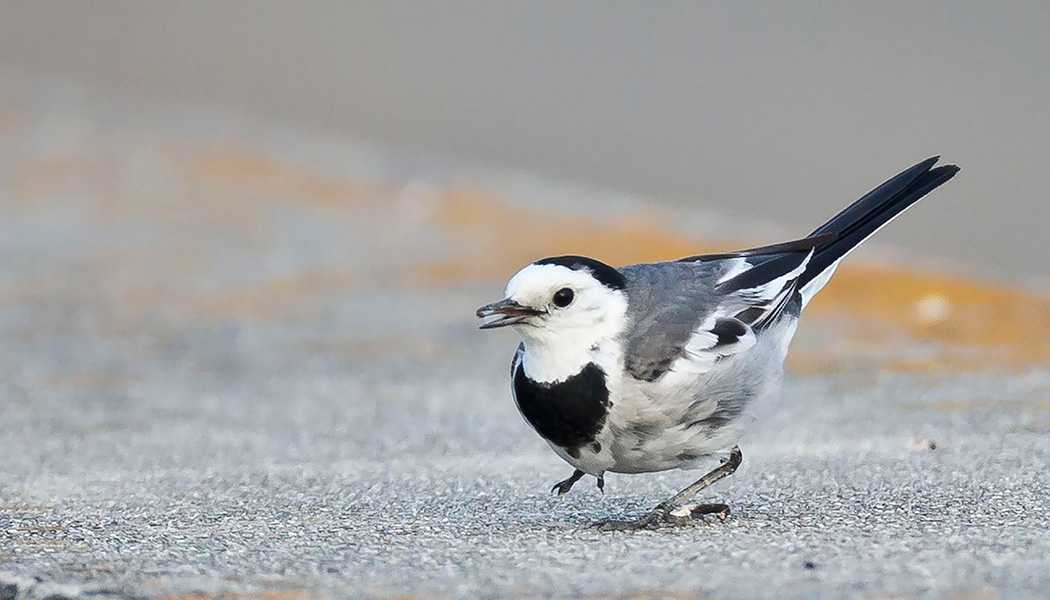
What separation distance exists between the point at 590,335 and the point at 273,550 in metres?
1.14

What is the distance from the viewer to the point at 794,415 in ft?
21.4

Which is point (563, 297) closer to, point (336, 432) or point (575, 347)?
point (575, 347)

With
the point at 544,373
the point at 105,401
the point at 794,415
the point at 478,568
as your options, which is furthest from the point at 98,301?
the point at 478,568

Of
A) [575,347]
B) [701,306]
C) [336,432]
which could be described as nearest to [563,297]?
[575,347]

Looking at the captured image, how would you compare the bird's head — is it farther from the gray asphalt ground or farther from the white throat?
the gray asphalt ground

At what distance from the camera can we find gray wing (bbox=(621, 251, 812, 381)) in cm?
430

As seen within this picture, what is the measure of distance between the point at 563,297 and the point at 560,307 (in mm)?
32

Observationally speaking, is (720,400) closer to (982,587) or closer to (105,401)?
(982,587)

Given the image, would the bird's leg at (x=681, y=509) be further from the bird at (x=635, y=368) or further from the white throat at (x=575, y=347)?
the white throat at (x=575, y=347)

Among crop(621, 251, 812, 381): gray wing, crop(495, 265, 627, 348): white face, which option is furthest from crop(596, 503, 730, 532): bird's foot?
crop(495, 265, 627, 348): white face

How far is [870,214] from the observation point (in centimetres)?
526

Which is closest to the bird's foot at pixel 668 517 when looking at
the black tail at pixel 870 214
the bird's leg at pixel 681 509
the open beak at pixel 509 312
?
the bird's leg at pixel 681 509

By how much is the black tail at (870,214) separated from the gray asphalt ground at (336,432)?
0.75 meters

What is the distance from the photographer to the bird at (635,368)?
4.21 m
